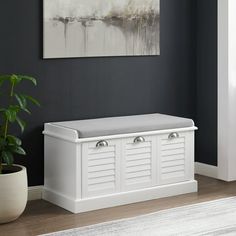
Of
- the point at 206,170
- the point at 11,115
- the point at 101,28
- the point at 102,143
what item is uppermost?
the point at 101,28

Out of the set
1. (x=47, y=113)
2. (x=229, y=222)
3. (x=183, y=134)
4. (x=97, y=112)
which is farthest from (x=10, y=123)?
(x=229, y=222)

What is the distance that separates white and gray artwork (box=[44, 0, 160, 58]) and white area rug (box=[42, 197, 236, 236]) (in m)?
1.42

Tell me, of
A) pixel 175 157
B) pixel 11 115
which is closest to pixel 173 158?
pixel 175 157

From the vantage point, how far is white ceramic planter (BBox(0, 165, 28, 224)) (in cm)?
439

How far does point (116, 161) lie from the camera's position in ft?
16.0

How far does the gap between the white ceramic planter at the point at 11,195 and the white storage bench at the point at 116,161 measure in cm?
42

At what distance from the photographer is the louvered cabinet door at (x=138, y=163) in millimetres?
4934

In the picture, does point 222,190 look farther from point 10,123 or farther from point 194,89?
point 10,123

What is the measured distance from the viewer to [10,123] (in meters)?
4.91

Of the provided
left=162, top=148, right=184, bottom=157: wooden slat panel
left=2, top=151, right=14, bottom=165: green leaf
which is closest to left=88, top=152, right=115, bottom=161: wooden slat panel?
left=162, top=148, right=184, bottom=157: wooden slat panel

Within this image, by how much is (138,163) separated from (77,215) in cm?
66

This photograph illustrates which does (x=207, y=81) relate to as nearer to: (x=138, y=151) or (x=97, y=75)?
(x=97, y=75)

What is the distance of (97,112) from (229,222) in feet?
4.88

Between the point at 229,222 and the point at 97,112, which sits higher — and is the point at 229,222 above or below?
below
